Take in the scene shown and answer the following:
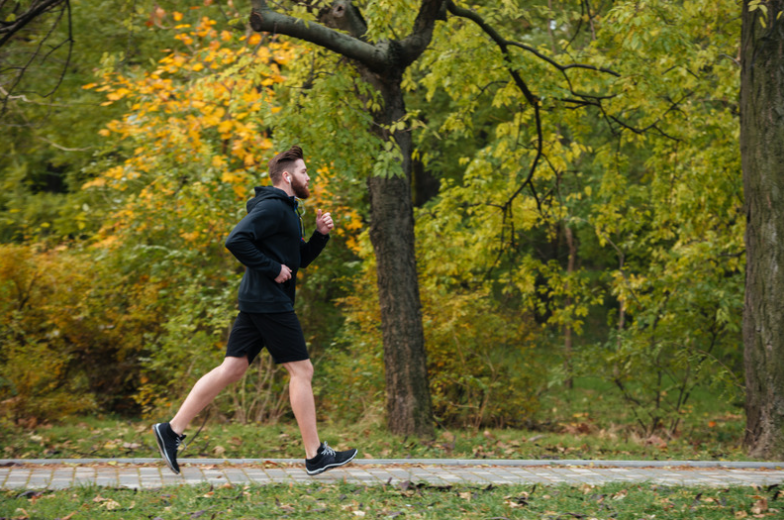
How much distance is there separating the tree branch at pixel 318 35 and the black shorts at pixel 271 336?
290 cm

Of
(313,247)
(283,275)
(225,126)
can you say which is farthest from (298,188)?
(225,126)

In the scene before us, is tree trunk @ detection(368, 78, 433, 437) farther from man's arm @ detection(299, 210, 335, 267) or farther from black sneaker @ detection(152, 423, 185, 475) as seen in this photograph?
black sneaker @ detection(152, 423, 185, 475)

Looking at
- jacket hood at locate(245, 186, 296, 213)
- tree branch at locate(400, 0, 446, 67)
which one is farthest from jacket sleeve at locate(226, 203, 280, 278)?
tree branch at locate(400, 0, 446, 67)

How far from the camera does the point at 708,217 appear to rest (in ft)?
A: 39.5

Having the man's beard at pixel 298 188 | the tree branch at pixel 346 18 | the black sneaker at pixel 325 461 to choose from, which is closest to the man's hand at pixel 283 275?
the man's beard at pixel 298 188

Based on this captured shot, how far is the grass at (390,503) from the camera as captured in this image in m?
4.63

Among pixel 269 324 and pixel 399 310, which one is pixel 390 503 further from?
pixel 399 310

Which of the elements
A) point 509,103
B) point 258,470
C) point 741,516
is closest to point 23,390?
point 258,470

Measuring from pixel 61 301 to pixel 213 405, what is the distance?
242cm

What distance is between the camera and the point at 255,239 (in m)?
5.21

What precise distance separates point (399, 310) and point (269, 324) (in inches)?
126

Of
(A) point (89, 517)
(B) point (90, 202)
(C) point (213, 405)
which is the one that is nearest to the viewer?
(A) point (89, 517)

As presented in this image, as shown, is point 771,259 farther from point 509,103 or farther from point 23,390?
point 23,390

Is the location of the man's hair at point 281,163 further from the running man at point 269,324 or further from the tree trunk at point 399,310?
the tree trunk at point 399,310
